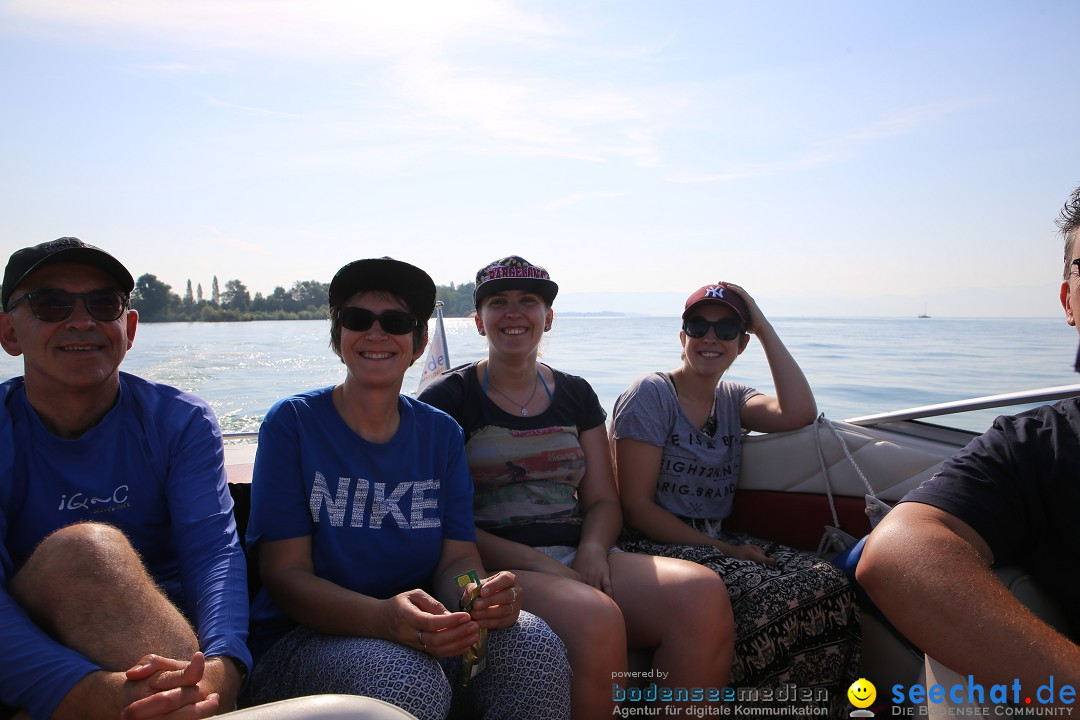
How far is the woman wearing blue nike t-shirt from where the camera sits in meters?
1.49

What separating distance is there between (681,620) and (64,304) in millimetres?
1579

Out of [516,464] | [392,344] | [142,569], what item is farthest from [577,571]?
[142,569]

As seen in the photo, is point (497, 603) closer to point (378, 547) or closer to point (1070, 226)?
point (378, 547)

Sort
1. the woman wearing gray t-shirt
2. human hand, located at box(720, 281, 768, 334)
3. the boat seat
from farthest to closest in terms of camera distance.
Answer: human hand, located at box(720, 281, 768, 334) → the woman wearing gray t-shirt → the boat seat

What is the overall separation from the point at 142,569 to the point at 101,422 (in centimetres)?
44

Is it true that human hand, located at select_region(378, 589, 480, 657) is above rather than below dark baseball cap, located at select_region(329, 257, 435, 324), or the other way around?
below

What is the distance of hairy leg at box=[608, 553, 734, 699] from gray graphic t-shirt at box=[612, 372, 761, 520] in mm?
483

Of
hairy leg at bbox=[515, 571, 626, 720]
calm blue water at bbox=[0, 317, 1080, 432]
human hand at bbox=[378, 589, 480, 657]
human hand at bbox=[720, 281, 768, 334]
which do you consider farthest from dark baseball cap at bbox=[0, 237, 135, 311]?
calm blue water at bbox=[0, 317, 1080, 432]

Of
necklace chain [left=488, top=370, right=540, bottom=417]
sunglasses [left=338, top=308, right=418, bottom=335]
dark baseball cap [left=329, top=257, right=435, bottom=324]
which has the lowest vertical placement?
necklace chain [left=488, top=370, right=540, bottom=417]

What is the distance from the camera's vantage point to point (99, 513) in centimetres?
162

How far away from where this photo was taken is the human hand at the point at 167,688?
46.5 inches

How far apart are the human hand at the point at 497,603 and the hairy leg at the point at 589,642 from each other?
0.59 feet

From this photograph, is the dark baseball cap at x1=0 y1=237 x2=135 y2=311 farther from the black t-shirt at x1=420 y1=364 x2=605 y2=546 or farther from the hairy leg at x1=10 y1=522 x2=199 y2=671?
the black t-shirt at x1=420 y1=364 x2=605 y2=546

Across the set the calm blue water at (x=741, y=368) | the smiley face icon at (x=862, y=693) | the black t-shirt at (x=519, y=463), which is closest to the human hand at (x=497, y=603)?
the black t-shirt at (x=519, y=463)
